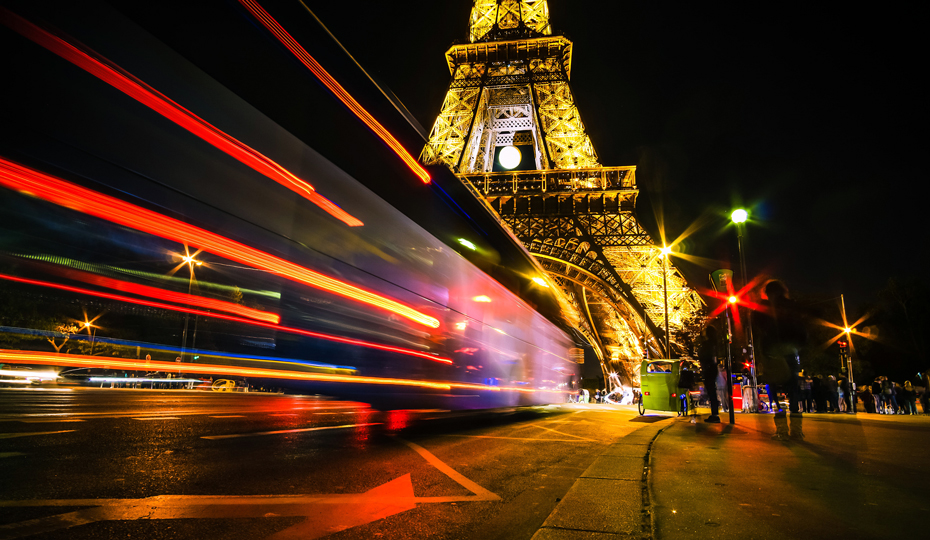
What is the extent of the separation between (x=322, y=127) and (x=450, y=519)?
457 centimetres

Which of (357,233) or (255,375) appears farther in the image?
(357,233)

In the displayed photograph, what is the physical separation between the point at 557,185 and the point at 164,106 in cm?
3192

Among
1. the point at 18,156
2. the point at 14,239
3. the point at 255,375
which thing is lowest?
the point at 255,375

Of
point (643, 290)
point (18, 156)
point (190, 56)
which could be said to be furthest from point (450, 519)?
point (643, 290)

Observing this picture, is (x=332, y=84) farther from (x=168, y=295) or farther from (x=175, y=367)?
(x=175, y=367)

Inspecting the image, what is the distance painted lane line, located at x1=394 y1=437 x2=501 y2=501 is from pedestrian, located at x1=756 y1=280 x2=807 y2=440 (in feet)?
13.7

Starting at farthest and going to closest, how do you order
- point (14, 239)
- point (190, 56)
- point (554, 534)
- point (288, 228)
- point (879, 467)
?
point (288, 228)
point (190, 56)
point (879, 467)
point (14, 239)
point (554, 534)

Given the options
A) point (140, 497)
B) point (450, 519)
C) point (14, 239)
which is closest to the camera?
point (450, 519)

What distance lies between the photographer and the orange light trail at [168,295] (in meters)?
3.97

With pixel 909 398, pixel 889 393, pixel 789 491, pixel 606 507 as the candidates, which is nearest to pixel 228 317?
pixel 606 507

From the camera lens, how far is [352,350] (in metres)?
6.57

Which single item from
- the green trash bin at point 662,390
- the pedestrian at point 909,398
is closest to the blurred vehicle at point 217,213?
the green trash bin at point 662,390

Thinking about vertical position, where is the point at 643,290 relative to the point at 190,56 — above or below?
above

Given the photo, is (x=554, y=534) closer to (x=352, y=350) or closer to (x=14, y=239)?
(x=14, y=239)
